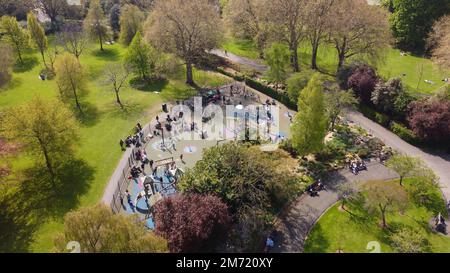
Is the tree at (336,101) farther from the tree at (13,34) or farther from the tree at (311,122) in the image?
the tree at (13,34)

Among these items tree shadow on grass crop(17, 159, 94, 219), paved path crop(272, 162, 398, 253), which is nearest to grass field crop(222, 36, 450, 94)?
paved path crop(272, 162, 398, 253)

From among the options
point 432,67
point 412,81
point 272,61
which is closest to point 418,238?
point 272,61

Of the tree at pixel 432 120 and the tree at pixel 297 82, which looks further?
the tree at pixel 297 82

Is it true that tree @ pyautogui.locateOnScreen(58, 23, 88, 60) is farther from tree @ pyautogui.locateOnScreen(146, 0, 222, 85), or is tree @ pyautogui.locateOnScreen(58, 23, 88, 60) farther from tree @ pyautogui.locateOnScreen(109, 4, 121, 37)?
tree @ pyautogui.locateOnScreen(146, 0, 222, 85)

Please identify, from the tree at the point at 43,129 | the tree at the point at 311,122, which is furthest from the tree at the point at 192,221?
the tree at the point at 43,129

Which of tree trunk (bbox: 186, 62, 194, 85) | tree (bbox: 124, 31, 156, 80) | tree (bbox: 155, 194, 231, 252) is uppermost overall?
tree (bbox: 124, 31, 156, 80)

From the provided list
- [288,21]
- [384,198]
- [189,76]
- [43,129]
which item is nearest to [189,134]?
[189,76]

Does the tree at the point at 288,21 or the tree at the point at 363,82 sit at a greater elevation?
the tree at the point at 288,21
